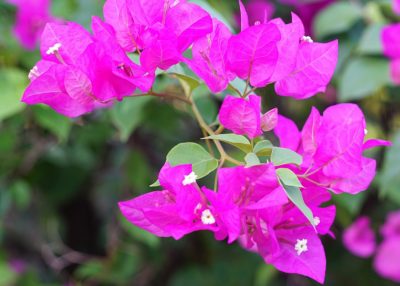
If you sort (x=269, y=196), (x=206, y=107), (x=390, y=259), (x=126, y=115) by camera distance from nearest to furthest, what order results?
1. (x=269, y=196)
2. (x=206, y=107)
3. (x=126, y=115)
4. (x=390, y=259)

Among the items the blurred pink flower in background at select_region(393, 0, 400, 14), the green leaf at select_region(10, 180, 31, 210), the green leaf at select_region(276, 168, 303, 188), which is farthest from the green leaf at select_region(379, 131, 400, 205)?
the green leaf at select_region(10, 180, 31, 210)

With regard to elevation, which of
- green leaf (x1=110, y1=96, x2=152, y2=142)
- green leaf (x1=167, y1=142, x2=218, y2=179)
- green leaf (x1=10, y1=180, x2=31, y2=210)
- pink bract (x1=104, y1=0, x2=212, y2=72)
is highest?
pink bract (x1=104, y1=0, x2=212, y2=72)

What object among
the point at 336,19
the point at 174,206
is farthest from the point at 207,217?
the point at 336,19

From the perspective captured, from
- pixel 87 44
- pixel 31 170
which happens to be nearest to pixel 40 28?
pixel 31 170

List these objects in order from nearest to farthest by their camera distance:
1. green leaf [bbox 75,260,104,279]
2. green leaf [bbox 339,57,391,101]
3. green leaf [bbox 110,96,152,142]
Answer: green leaf [bbox 110,96,152,142] → green leaf [bbox 339,57,391,101] → green leaf [bbox 75,260,104,279]

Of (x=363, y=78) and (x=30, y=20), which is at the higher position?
(x=30, y=20)

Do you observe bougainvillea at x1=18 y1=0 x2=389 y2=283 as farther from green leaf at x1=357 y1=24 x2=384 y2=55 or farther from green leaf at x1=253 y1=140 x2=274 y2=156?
green leaf at x1=357 y1=24 x2=384 y2=55

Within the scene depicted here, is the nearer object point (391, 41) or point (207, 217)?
point (207, 217)

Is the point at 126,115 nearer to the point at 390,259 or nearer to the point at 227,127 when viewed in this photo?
the point at 227,127

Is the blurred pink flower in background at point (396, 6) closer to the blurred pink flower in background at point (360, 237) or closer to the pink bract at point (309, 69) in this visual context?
the blurred pink flower in background at point (360, 237)
